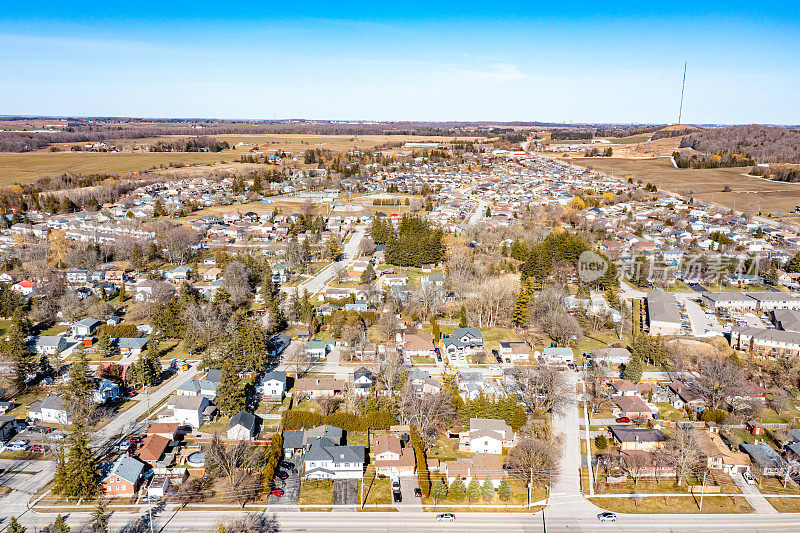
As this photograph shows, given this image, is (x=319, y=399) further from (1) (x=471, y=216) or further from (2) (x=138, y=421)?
(1) (x=471, y=216)

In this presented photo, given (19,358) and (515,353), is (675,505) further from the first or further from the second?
(19,358)

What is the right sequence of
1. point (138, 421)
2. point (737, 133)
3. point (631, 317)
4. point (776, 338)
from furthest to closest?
point (737, 133)
point (631, 317)
point (776, 338)
point (138, 421)

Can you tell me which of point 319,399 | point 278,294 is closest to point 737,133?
point 278,294

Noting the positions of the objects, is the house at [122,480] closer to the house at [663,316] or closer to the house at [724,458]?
the house at [724,458]

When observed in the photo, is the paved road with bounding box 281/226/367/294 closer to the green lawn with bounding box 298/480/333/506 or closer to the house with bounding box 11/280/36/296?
the house with bounding box 11/280/36/296

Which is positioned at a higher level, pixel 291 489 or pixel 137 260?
pixel 137 260

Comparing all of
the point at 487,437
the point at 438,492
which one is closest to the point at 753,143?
the point at 487,437
